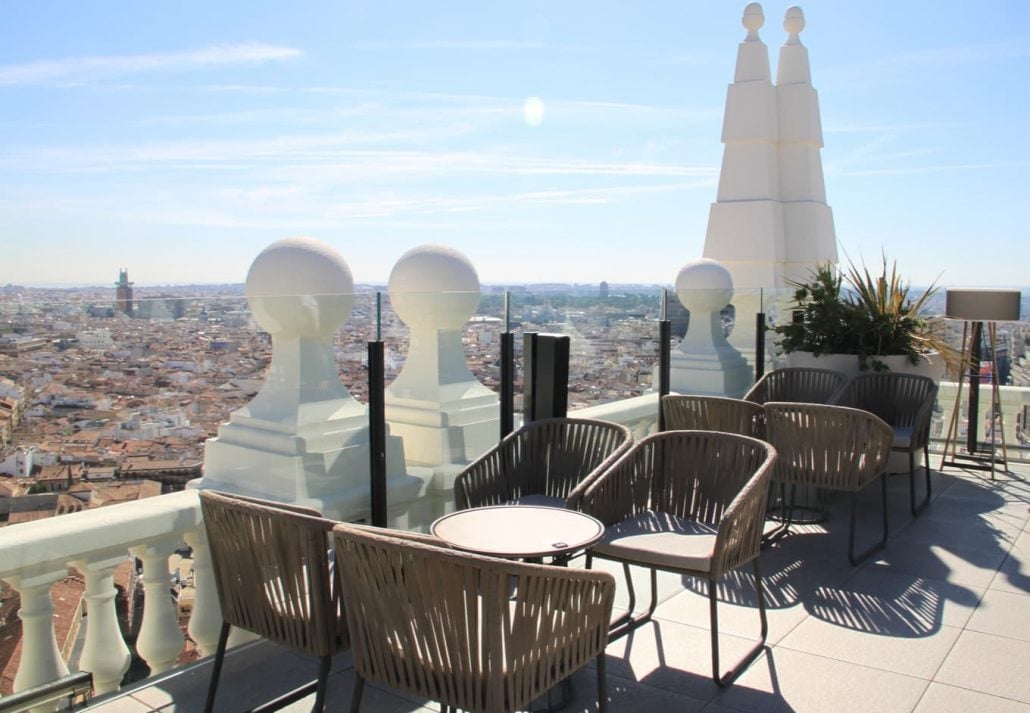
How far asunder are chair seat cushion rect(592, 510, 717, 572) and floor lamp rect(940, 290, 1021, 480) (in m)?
4.14

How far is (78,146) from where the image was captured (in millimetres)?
12547

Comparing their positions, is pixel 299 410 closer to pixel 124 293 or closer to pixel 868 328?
pixel 124 293

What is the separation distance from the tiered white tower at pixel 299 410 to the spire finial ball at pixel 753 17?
1162 cm

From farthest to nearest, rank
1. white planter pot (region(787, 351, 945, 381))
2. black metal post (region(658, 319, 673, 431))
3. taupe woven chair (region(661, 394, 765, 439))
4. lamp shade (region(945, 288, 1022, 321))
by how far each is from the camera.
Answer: white planter pot (region(787, 351, 945, 381)) < lamp shade (region(945, 288, 1022, 321)) < black metal post (region(658, 319, 673, 431)) < taupe woven chair (region(661, 394, 765, 439))

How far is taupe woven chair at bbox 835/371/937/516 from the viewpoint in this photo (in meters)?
6.00

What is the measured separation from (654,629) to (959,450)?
18.0 feet

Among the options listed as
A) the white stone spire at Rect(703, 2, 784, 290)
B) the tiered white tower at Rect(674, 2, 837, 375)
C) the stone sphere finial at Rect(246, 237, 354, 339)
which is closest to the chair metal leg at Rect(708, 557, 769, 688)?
the stone sphere finial at Rect(246, 237, 354, 339)

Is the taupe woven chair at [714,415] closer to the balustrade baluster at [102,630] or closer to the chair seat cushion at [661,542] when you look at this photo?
the chair seat cushion at [661,542]

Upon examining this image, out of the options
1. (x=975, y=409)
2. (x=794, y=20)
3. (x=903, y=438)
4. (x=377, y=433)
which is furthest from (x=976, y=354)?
(x=794, y=20)

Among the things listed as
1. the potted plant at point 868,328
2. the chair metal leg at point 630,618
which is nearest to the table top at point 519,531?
the chair metal leg at point 630,618

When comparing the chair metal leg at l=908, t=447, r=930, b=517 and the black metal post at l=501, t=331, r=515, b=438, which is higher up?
the black metal post at l=501, t=331, r=515, b=438

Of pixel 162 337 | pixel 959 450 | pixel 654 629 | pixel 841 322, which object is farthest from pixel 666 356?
pixel 162 337

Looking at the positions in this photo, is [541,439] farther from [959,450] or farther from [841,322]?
[959,450]

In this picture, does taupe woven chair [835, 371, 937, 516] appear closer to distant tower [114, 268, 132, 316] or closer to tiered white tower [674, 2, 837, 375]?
distant tower [114, 268, 132, 316]
